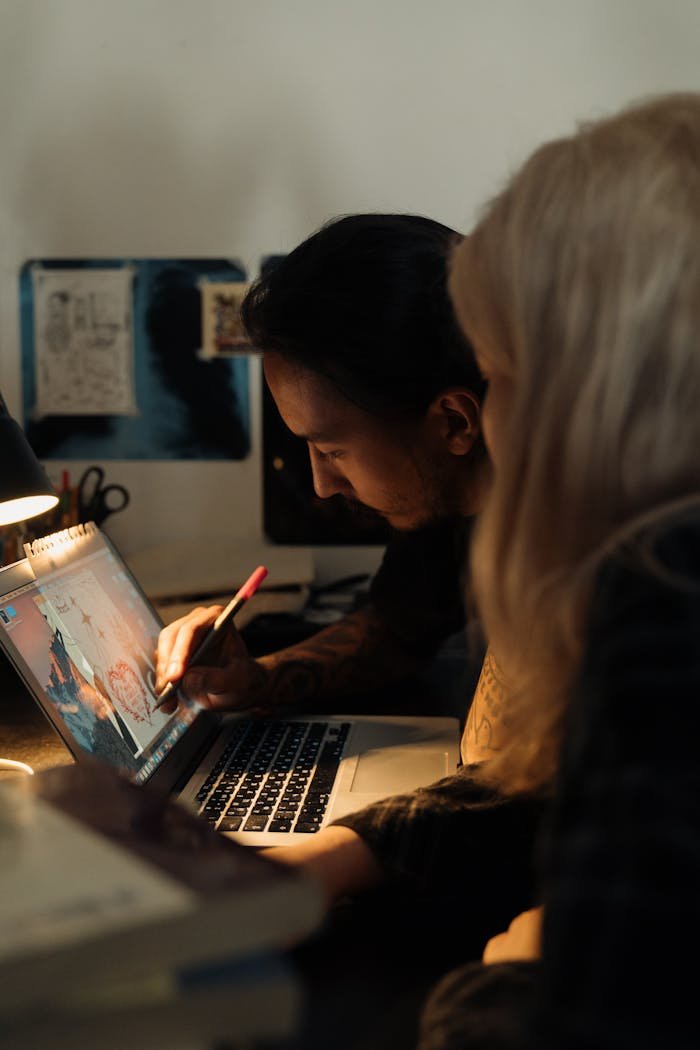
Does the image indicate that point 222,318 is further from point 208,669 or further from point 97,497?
point 208,669

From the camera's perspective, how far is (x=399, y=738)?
111cm

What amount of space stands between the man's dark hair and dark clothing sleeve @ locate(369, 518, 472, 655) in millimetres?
261

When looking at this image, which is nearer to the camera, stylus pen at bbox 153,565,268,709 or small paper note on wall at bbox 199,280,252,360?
stylus pen at bbox 153,565,268,709

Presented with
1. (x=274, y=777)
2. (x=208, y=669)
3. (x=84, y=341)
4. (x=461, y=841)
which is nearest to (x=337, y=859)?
(x=461, y=841)

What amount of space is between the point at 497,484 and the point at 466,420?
604mm

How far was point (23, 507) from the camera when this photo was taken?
3.22 ft

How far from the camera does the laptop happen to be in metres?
0.85

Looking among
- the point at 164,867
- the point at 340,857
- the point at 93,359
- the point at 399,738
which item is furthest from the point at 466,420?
the point at 93,359

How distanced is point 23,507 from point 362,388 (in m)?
0.41

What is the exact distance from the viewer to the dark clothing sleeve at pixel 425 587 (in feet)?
4.44

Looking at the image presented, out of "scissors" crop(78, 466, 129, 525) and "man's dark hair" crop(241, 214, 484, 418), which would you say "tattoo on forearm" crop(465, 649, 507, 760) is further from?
"scissors" crop(78, 466, 129, 525)

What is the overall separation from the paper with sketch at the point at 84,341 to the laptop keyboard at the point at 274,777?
975 millimetres

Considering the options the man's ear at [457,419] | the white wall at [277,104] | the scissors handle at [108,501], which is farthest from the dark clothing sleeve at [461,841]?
the scissors handle at [108,501]

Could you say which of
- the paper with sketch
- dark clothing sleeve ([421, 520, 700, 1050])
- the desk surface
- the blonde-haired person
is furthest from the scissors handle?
dark clothing sleeve ([421, 520, 700, 1050])
